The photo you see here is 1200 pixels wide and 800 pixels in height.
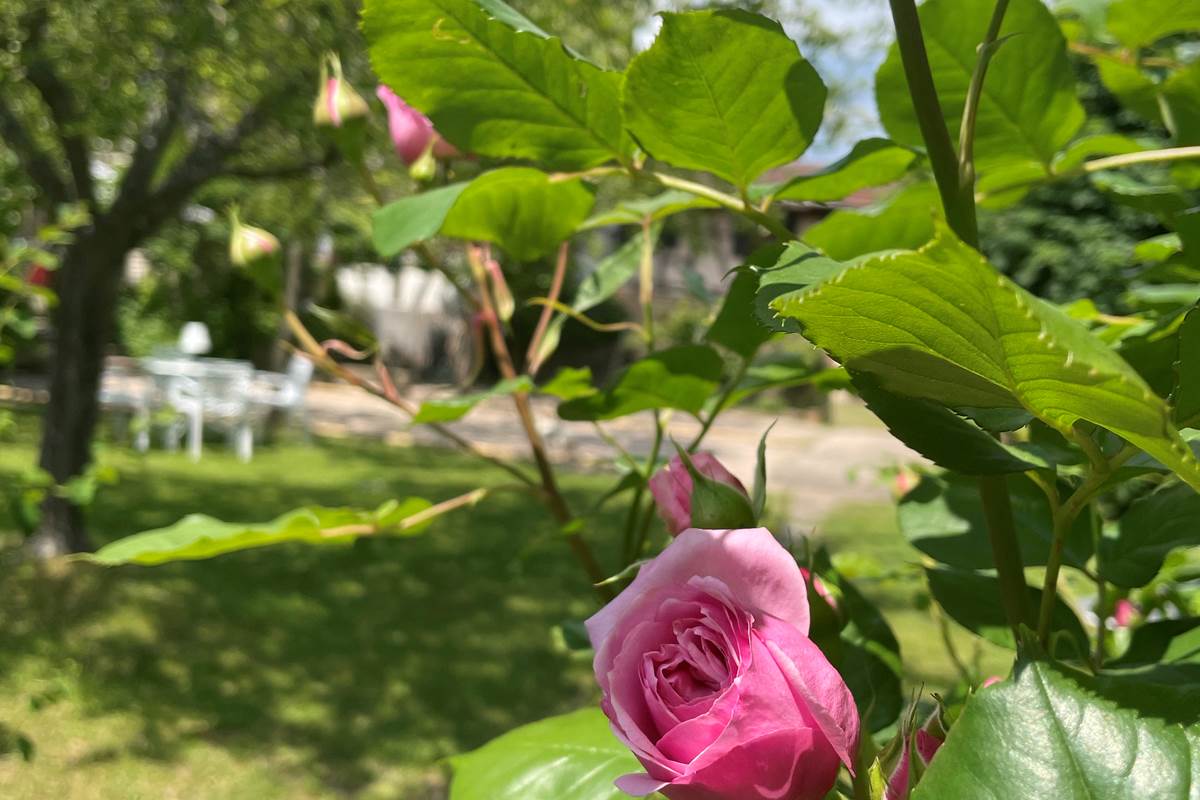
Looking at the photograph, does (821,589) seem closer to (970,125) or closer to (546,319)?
(970,125)

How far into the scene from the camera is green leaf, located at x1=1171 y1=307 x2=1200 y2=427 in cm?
23

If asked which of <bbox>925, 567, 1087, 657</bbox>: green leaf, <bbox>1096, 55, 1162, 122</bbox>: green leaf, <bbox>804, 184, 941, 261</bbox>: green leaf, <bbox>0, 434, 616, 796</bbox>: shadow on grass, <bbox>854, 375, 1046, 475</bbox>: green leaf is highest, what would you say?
<bbox>1096, 55, 1162, 122</bbox>: green leaf

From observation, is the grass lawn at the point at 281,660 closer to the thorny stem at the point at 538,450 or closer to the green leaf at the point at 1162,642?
the thorny stem at the point at 538,450

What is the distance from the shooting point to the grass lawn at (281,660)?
2424mm

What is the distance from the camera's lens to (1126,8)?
538mm

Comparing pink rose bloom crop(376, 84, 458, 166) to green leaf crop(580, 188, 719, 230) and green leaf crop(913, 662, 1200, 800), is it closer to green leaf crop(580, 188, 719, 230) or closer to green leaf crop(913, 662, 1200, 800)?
green leaf crop(580, 188, 719, 230)

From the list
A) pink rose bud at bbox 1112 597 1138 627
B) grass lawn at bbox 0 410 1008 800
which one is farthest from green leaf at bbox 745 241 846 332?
grass lawn at bbox 0 410 1008 800

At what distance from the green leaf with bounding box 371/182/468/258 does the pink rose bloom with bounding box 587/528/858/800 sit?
0.19m

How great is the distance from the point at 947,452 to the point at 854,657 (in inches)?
5.3

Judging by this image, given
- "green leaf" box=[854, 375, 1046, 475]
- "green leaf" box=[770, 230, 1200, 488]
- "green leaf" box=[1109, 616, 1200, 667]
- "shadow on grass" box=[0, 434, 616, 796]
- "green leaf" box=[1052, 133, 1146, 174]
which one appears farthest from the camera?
"shadow on grass" box=[0, 434, 616, 796]

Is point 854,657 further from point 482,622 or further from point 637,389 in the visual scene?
point 482,622

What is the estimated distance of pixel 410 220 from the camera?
43cm

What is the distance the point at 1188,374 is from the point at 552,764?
0.79ft

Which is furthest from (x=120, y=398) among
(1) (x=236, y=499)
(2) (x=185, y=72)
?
(2) (x=185, y=72)
